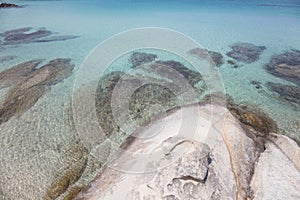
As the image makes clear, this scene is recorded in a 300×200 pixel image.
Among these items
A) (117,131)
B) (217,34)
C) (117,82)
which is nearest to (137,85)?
(117,82)

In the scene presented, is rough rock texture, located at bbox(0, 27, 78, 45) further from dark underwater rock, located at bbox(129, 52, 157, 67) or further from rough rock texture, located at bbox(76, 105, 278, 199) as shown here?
rough rock texture, located at bbox(76, 105, 278, 199)

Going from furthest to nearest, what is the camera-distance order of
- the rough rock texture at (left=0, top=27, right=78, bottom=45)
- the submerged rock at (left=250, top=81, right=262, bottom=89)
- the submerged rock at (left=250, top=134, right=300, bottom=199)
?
the rough rock texture at (left=0, top=27, right=78, bottom=45)
the submerged rock at (left=250, top=81, right=262, bottom=89)
the submerged rock at (left=250, top=134, right=300, bottom=199)

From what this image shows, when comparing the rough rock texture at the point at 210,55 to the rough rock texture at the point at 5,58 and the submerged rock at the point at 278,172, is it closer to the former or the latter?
the submerged rock at the point at 278,172

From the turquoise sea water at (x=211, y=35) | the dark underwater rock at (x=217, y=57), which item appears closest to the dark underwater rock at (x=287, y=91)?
the turquoise sea water at (x=211, y=35)

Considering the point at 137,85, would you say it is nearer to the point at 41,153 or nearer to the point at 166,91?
the point at 166,91

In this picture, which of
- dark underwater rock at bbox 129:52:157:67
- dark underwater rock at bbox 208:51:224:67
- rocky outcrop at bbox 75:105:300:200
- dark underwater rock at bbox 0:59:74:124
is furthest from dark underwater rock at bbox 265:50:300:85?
dark underwater rock at bbox 0:59:74:124
